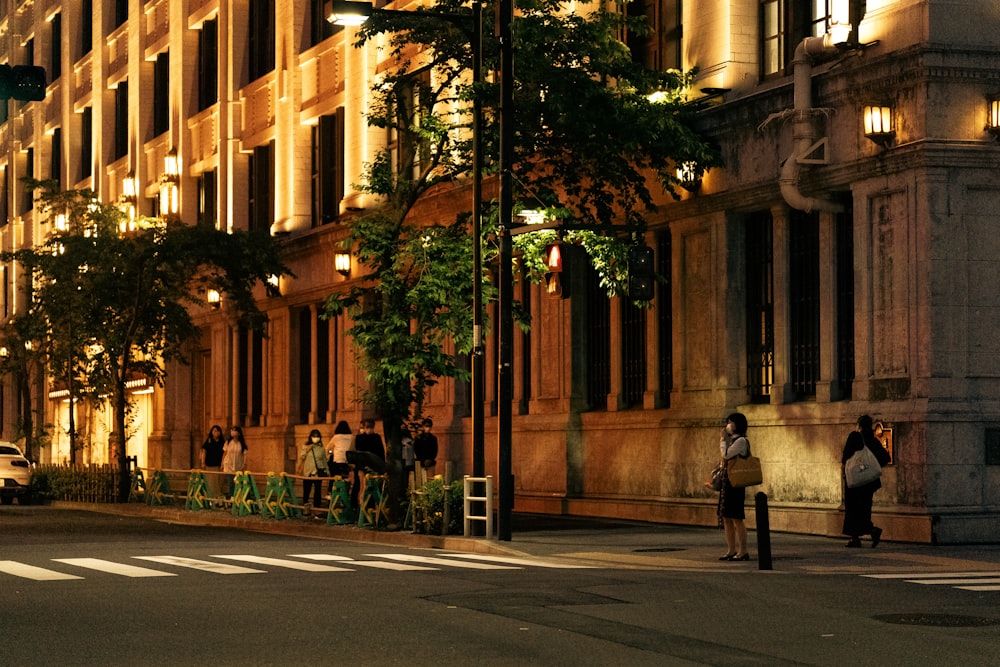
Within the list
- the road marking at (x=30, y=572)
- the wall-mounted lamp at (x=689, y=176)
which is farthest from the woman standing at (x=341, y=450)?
the road marking at (x=30, y=572)

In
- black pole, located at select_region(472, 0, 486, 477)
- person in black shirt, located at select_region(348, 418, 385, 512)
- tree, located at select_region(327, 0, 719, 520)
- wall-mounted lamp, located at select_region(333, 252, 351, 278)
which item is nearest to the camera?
black pole, located at select_region(472, 0, 486, 477)

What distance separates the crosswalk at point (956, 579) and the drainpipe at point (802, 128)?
26.7 feet

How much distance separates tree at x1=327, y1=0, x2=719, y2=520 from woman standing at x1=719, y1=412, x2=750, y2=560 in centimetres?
558

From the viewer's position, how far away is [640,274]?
22531 mm

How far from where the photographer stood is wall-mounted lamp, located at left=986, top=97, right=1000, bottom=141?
23875 mm

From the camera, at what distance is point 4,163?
75.3m

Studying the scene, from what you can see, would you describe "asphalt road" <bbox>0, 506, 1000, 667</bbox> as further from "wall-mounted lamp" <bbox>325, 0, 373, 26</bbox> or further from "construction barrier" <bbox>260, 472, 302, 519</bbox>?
"construction barrier" <bbox>260, 472, 302, 519</bbox>

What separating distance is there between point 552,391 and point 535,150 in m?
6.88

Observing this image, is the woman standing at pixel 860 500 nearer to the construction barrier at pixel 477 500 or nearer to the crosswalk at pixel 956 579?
the crosswalk at pixel 956 579

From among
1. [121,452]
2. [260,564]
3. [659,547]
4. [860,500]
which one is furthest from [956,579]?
[121,452]

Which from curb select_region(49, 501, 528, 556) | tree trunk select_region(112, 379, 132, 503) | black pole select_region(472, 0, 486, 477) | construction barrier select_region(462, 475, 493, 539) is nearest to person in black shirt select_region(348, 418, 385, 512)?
curb select_region(49, 501, 528, 556)

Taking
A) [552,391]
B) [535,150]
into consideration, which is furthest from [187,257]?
[535,150]

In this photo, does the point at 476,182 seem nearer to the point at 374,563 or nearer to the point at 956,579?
the point at 374,563

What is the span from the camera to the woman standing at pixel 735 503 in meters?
20.6
